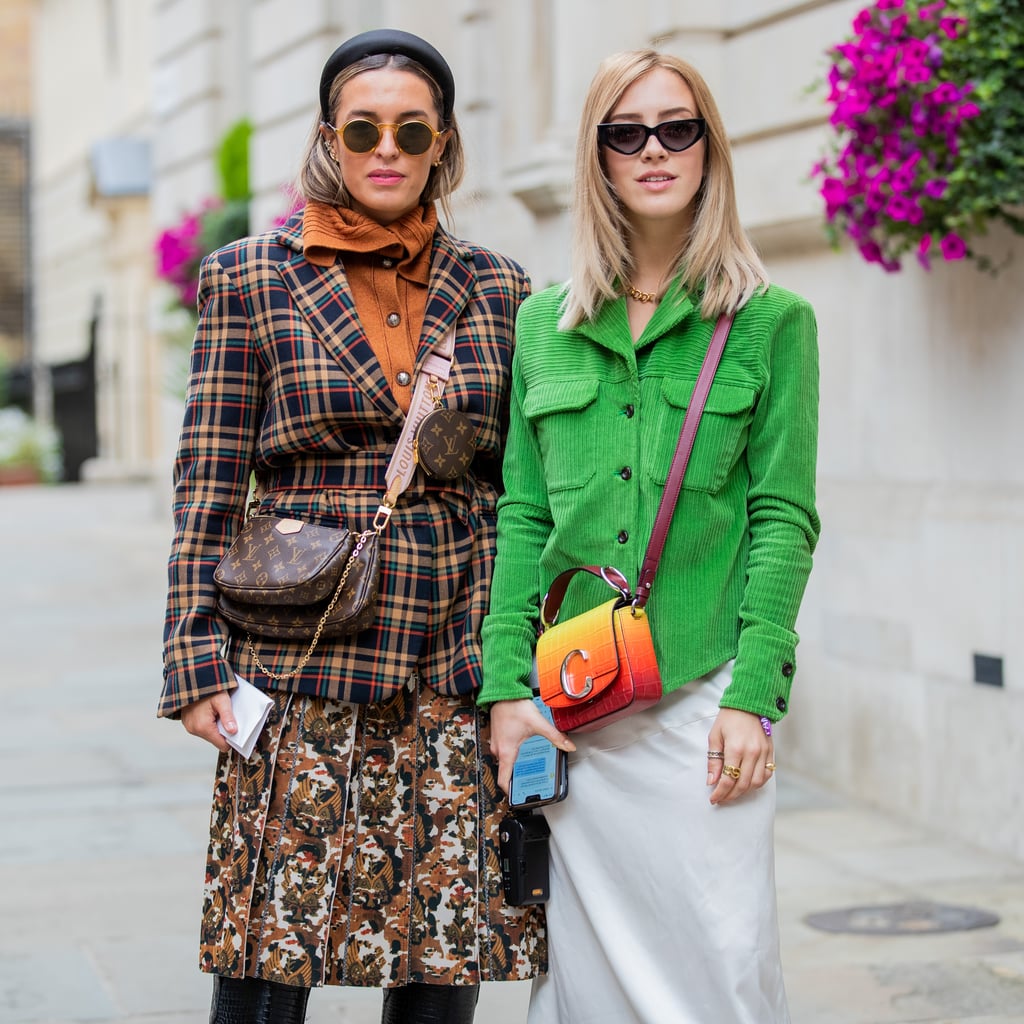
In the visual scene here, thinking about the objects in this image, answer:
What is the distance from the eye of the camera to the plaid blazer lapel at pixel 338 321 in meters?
Answer: 2.77

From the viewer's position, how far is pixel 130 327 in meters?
24.3

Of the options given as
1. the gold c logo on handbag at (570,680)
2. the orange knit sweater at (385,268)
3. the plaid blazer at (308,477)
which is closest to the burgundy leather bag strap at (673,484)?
the gold c logo on handbag at (570,680)

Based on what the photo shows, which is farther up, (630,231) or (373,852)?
(630,231)

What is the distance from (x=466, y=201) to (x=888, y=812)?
335cm

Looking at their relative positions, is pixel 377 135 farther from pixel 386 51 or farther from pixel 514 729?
pixel 514 729

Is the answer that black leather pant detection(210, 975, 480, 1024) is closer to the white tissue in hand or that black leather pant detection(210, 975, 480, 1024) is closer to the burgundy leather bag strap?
the white tissue in hand

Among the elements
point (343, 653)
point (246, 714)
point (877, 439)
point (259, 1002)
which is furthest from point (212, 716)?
point (877, 439)

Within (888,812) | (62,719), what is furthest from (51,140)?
(888,812)

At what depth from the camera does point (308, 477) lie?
2.79m

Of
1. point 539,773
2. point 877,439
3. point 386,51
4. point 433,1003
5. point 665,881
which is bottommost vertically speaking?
point 433,1003

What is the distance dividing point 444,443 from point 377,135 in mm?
512

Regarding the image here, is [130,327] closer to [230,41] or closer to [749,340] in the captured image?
[230,41]

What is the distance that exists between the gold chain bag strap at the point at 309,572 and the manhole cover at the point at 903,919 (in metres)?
2.34

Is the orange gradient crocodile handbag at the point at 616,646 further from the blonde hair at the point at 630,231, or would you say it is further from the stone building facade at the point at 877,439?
the stone building facade at the point at 877,439
